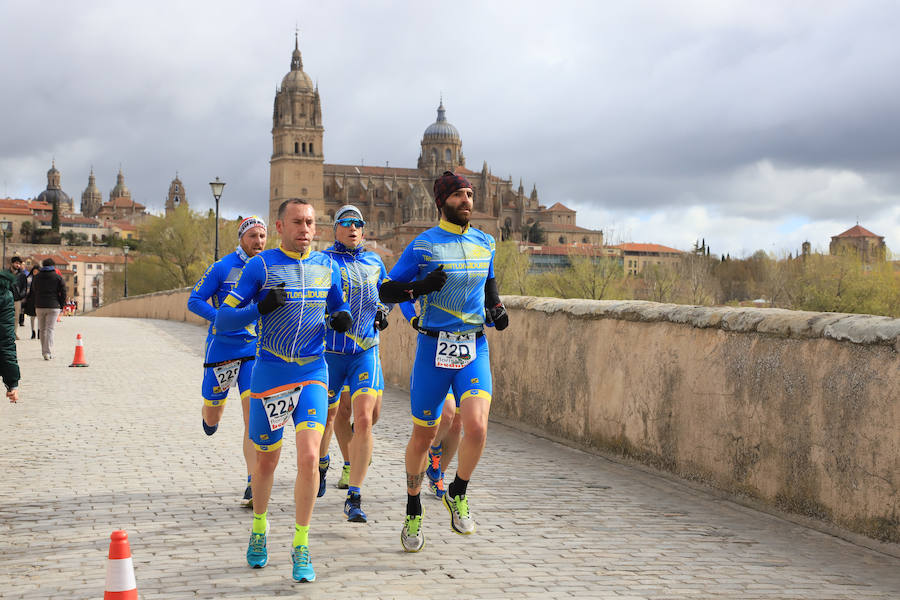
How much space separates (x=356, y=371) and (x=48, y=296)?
1393 cm

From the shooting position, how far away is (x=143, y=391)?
1438cm

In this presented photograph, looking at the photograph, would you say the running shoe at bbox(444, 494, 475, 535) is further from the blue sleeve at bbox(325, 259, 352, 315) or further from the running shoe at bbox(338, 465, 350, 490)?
the running shoe at bbox(338, 465, 350, 490)

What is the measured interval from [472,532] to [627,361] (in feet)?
11.2

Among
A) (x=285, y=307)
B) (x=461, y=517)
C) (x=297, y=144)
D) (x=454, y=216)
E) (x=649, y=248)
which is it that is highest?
(x=297, y=144)

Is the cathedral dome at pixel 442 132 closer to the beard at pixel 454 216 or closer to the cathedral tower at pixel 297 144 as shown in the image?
the cathedral tower at pixel 297 144

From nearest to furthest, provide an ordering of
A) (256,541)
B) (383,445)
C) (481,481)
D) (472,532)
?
(256,541) < (472,532) < (481,481) < (383,445)

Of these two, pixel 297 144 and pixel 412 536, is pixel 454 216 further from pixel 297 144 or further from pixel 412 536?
pixel 297 144

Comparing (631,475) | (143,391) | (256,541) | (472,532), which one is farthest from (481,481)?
(143,391)

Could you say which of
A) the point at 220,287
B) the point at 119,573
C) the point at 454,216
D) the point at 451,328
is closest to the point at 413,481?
the point at 451,328

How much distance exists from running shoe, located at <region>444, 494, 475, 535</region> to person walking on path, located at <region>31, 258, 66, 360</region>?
14.5m

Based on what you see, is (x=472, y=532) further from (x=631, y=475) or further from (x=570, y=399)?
(x=570, y=399)

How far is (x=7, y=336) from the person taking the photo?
8227mm

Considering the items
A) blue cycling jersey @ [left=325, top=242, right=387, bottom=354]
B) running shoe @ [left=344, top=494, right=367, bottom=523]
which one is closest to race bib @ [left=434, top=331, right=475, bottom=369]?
blue cycling jersey @ [left=325, top=242, right=387, bottom=354]

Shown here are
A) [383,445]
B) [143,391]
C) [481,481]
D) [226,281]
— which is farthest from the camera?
[143,391]
